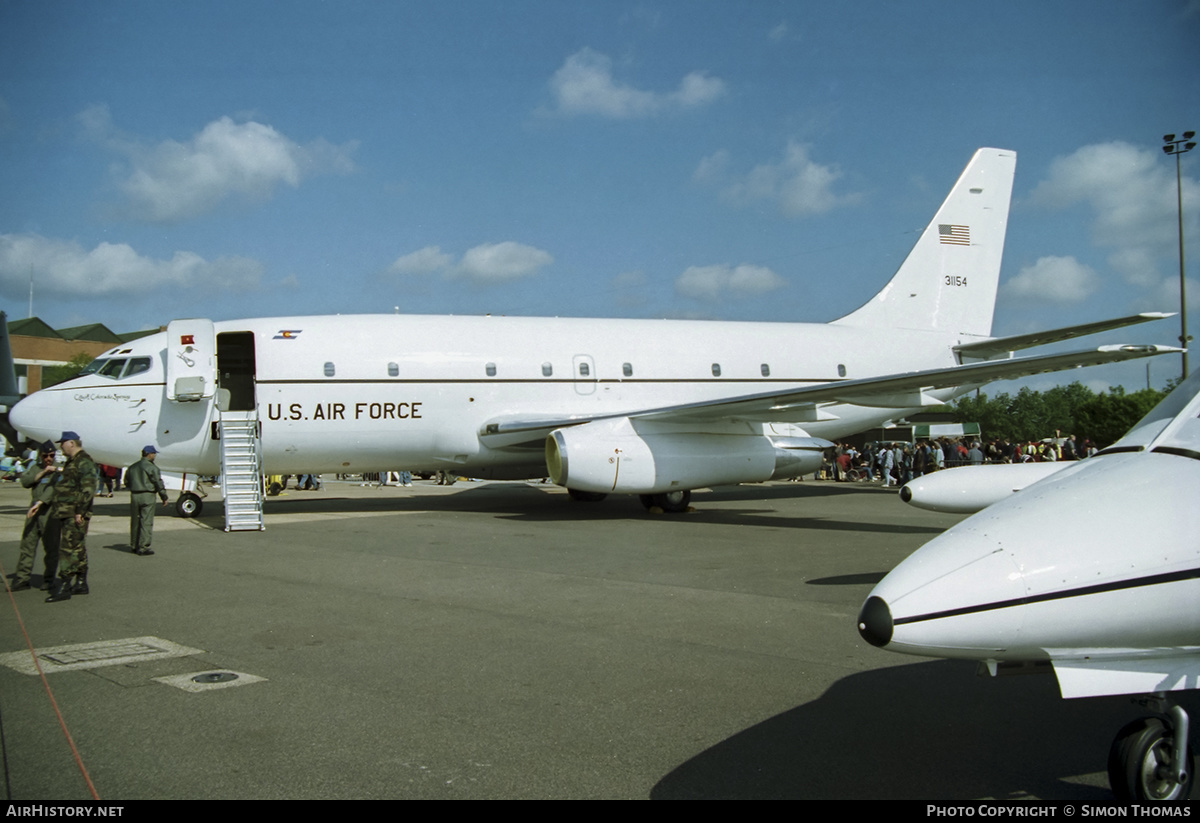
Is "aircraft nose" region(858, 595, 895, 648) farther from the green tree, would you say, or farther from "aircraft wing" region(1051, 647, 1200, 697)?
the green tree

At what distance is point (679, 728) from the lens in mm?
4621

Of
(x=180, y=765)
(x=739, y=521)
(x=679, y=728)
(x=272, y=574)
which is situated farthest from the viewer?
(x=739, y=521)

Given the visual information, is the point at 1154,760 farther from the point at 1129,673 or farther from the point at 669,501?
the point at 669,501

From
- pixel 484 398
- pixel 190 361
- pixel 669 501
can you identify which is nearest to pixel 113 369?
pixel 190 361

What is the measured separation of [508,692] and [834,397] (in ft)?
32.5

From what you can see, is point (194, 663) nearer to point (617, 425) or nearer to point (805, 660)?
point (805, 660)

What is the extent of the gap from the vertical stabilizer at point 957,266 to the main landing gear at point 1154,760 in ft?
61.7

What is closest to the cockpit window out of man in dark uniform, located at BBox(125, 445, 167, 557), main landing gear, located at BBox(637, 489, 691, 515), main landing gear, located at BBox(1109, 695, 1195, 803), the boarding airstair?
the boarding airstair

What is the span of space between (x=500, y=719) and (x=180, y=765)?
5.29 ft

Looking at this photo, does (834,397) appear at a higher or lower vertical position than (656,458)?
higher

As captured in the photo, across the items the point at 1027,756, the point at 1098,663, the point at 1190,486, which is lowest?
the point at 1027,756

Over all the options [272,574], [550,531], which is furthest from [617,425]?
[272,574]

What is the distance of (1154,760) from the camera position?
3.45 m

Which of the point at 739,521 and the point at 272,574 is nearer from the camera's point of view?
the point at 272,574
